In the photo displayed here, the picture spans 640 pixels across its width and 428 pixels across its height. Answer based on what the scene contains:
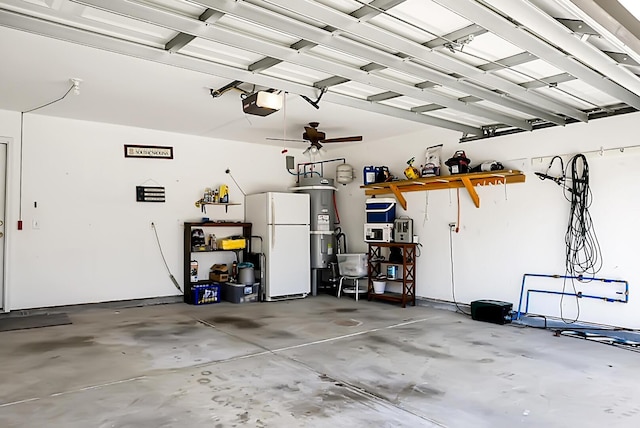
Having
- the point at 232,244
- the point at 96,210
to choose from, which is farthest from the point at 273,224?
the point at 96,210

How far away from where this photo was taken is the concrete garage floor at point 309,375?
2936 mm

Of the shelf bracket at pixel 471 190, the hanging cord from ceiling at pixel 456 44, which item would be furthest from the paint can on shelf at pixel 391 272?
the hanging cord from ceiling at pixel 456 44

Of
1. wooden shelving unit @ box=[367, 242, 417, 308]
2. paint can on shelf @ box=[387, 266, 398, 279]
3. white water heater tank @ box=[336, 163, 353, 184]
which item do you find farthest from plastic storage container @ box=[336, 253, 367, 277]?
white water heater tank @ box=[336, 163, 353, 184]

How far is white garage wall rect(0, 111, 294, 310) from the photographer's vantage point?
6.10 metres

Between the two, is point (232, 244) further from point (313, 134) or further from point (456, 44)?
point (456, 44)

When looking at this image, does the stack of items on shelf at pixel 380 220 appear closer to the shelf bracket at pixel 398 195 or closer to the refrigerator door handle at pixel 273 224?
the shelf bracket at pixel 398 195

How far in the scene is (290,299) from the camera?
24.7 ft

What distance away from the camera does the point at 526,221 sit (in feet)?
19.2

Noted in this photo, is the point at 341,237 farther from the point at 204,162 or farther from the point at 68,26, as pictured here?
the point at 68,26

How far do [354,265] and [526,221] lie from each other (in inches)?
107

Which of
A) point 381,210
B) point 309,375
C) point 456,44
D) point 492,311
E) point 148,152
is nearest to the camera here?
point 456,44

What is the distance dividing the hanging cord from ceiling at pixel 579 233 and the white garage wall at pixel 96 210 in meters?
5.13

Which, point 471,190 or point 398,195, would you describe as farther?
point 398,195

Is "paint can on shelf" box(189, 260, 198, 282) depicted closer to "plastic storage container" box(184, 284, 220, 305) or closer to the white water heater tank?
"plastic storage container" box(184, 284, 220, 305)
